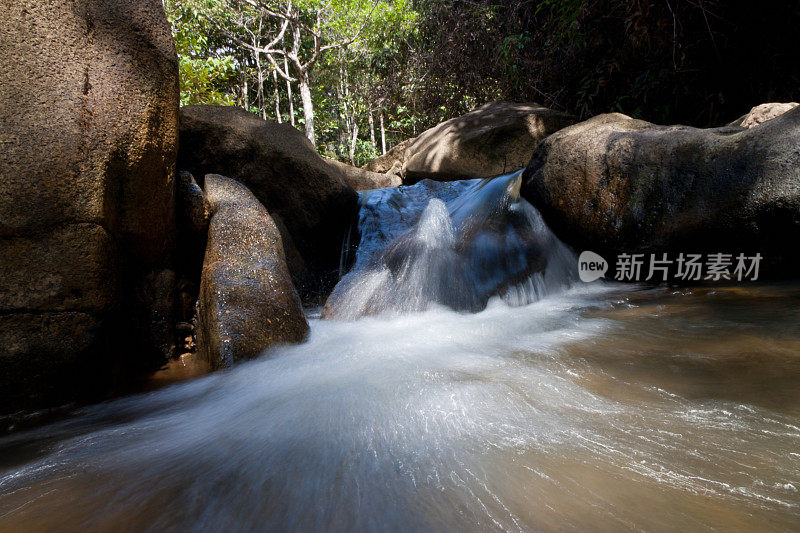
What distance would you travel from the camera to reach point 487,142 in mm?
7207

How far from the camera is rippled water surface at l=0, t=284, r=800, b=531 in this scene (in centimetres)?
92

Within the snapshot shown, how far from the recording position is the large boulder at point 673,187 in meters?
2.79

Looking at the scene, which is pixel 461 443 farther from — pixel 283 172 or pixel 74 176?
pixel 283 172

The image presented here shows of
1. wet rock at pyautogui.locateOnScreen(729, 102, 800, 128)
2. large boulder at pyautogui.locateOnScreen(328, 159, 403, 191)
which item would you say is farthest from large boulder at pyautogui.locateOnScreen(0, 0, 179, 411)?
wet rock at pyautogui.locateOnScreen(729, 102, 800, 128)

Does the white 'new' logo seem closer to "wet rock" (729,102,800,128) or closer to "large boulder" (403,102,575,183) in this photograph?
"wet rock" (729,102,800,128)

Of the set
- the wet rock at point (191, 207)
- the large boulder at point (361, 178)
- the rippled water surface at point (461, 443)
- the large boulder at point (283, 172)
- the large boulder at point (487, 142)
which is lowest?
the rippled water surface at point (461, 443)

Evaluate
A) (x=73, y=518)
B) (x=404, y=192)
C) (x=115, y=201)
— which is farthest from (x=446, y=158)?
(x=73, y=518)

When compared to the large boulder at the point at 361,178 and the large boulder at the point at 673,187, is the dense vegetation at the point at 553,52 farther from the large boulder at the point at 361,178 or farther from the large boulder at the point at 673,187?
the large boulder at the point at 361,178

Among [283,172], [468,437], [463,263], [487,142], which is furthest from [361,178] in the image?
[468,437]

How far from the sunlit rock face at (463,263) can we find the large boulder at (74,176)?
174 centimetres

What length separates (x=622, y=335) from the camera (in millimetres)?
2141

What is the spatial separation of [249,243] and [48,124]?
45.7 inches

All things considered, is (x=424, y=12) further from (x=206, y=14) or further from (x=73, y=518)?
(x=73, y=518)

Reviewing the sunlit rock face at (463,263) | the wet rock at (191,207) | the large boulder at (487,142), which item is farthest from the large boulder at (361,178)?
the wet rock at (191,207)
